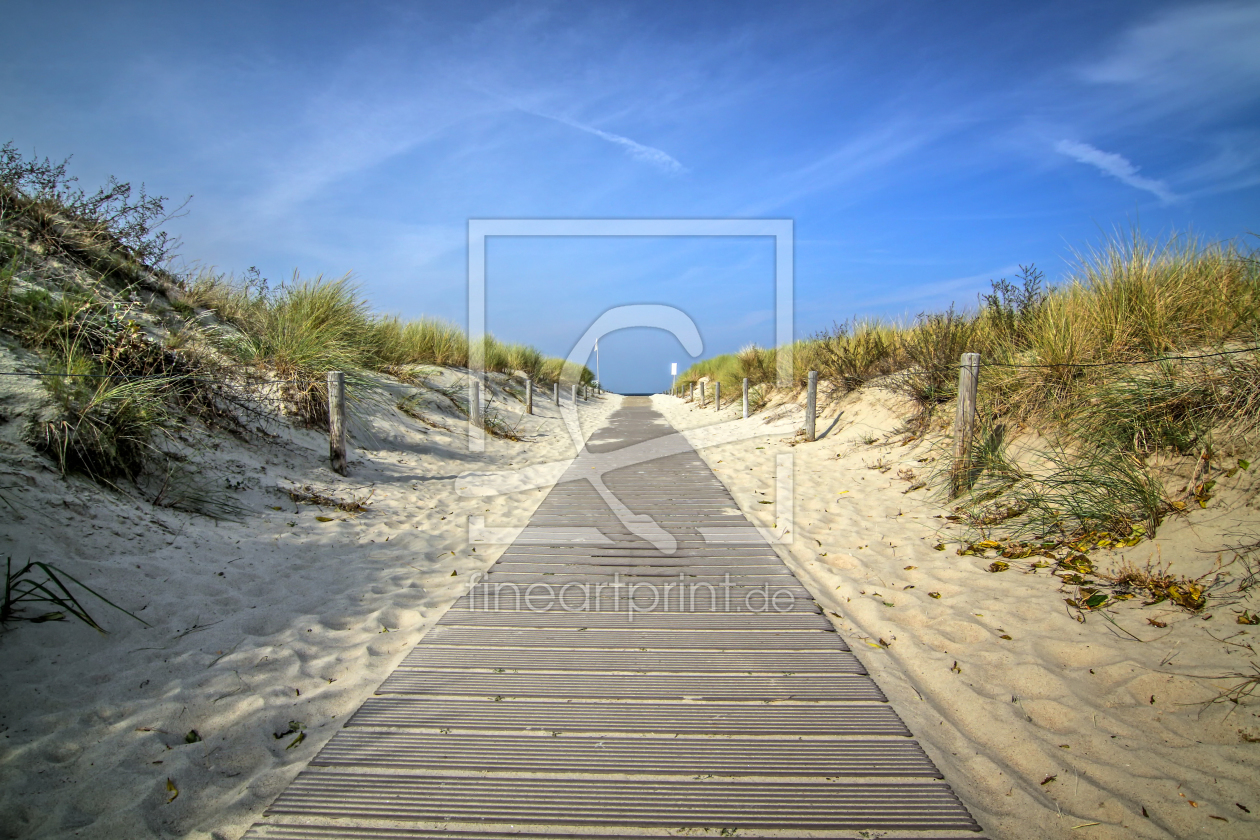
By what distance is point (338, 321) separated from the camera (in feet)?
29.7

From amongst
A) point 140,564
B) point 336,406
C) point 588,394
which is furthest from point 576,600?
point 588,394

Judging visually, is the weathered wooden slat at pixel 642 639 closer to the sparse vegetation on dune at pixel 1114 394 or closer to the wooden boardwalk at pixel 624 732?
the wooden boardwalk at pixel 624 732

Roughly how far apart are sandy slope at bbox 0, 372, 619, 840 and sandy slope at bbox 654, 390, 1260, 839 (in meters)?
2.49

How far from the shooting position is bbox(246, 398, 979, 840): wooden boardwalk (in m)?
1.88

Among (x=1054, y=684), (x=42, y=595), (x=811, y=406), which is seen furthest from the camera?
(x=811, y=406)

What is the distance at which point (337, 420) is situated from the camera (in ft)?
20.9

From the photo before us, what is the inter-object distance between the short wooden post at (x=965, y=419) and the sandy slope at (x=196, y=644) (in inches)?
169

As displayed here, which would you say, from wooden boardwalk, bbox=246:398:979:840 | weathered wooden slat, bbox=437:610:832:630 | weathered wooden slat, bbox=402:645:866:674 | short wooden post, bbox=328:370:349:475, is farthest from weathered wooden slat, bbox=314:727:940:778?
short wooden post, bbox=328:370:349:475

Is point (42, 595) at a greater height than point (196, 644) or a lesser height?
greater

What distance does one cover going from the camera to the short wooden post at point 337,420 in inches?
248

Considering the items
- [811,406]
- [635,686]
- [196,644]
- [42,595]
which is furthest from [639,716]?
[811,406]

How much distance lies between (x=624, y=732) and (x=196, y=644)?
7.01 feet

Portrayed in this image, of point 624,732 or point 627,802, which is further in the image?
point 624,732

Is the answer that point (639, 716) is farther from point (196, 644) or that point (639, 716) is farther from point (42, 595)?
point (42, 595)
